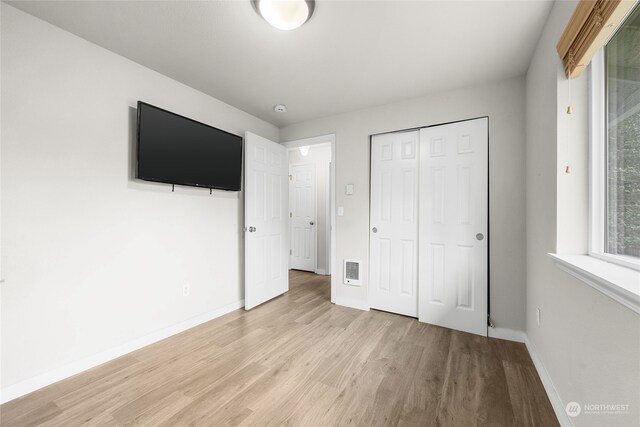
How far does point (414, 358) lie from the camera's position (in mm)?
2031

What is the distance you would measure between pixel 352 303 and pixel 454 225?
4.96 feet

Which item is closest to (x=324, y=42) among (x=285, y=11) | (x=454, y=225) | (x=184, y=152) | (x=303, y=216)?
(x=285, y=11)

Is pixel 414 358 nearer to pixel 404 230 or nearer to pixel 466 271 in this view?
pixel 466 271

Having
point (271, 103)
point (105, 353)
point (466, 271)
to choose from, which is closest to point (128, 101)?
point (271, 103)

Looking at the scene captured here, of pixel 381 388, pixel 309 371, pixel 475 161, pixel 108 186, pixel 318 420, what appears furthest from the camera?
pixel 475 161

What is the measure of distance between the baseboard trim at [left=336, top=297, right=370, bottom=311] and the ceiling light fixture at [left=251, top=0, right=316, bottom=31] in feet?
9.27

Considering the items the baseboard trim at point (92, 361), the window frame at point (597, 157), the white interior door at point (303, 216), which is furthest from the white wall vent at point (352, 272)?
the window frame at point (597, 157)

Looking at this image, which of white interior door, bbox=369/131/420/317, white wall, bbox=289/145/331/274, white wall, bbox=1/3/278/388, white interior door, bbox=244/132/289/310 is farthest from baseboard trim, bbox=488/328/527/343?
white wall, bbox=1/3/278/388

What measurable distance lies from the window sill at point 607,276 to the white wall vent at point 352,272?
6.49 feet

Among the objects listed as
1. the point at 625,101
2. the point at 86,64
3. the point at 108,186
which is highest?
the point at 86,64

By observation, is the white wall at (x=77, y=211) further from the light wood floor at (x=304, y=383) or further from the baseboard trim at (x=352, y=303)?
the baseboard trim at (x=352, y=303)

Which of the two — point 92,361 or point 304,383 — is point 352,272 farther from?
point 92,361

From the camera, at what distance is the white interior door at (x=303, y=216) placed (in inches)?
192

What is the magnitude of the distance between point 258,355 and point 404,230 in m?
1.93
